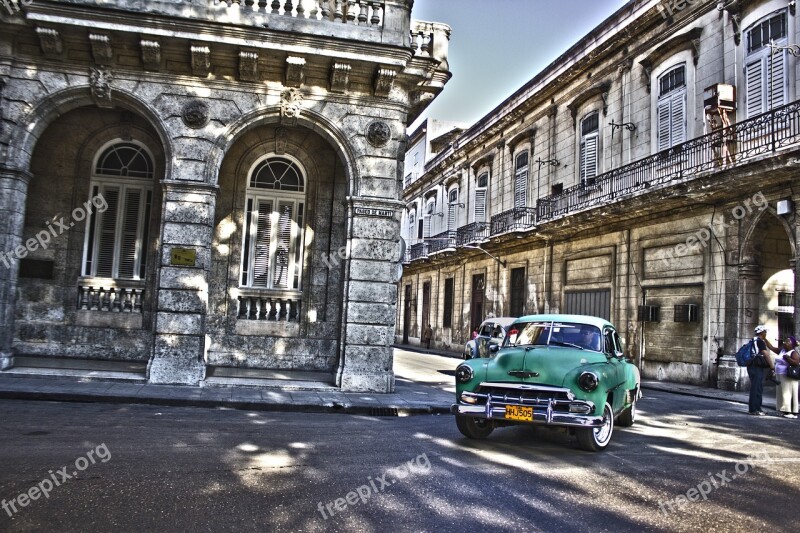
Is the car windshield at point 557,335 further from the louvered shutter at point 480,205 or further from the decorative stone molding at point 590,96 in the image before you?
the louvered shutter at point 480,205

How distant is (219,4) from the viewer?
38.2ft

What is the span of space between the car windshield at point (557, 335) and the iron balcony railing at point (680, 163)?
8951 millimetres

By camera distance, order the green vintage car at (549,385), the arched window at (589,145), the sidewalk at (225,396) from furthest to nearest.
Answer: the arched window at (589,145) → the sidewalk at (225,396) → the green vintage car at (549,385)

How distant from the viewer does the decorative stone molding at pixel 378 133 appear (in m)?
12.5

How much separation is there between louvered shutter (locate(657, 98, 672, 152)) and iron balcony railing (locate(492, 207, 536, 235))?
269 inches

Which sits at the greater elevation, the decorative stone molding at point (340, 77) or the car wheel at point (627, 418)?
the decorative stone molding at point (340, 77)

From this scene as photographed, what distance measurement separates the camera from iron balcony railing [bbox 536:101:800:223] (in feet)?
49.0

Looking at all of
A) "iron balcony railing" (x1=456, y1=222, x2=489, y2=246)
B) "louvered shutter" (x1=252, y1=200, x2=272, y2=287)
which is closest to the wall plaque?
"louvered shutter" (x1=252, y1=200, x2=272, y2=287)

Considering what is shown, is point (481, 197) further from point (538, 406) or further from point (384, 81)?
point (538, 406)

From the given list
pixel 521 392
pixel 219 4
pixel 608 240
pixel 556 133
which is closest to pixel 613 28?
pixel 556 133

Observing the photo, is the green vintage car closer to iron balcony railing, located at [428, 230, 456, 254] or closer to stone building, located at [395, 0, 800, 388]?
stone building, located at [395, 0, 800, 388]

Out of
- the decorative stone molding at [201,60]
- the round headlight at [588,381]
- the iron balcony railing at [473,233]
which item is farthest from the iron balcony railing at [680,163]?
the decorative stone molding at [201,60]

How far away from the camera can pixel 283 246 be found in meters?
13.1

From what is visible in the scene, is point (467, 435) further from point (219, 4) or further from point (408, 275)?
point (408, 275)
